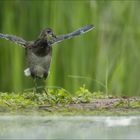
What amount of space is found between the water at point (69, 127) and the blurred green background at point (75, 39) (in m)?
3.16

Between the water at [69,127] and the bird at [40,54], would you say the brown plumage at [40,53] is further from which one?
the water at [69,127]

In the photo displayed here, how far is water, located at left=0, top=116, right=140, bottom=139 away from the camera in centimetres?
549

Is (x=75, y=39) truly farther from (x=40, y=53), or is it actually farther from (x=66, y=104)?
(x=66, y=104)

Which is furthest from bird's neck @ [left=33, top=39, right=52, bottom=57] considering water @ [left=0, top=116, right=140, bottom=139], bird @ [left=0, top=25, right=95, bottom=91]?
water @ [left=0, top=116, right=140, bottom=139]

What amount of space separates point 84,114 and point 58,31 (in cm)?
338

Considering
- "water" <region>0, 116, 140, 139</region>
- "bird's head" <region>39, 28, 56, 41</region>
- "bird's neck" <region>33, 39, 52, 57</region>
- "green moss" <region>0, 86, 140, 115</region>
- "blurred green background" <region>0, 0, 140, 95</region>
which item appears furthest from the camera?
"blurred green background" <region>0, 0, 140, 95</region>

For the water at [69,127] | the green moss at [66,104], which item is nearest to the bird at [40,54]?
Result: the green moss at [66,104]

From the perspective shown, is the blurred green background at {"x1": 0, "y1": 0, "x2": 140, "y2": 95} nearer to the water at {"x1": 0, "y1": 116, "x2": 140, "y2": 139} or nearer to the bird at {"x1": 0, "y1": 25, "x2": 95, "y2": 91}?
the bird at {"x1": 0, "y1": 25, "x2": 95, "y2": 91}

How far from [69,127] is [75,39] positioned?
412cm

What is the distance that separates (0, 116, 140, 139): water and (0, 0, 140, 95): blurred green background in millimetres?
3157

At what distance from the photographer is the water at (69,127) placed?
18.0 feet

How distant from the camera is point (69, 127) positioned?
19.0 ft

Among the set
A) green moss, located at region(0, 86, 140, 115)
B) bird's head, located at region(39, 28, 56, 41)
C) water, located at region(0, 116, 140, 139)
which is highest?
bird's head, located at region(39, 28, 56, 41)

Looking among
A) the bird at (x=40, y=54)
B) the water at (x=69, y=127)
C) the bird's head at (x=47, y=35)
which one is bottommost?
the water at (x=69, y=127)
